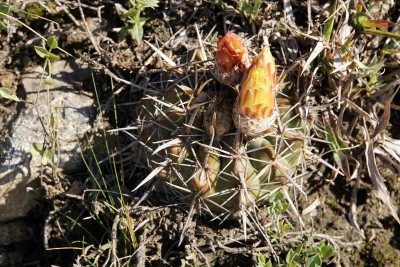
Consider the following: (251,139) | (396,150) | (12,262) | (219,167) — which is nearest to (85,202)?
(12,262)

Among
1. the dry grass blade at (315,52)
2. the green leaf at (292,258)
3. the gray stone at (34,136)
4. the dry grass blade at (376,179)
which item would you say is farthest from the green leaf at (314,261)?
the gray stone at (34,136)

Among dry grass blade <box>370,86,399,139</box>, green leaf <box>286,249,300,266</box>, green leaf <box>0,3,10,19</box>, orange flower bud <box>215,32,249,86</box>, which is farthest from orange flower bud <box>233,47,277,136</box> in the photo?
green leaf <box>0,3,10,19</box>

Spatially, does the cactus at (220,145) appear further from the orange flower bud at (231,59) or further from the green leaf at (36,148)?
the green leaf at (36,148)

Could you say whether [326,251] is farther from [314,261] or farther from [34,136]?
[34,136]

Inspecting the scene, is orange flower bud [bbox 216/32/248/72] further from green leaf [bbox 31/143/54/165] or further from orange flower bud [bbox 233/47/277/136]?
green leaf [bbox 31/143/54/165]

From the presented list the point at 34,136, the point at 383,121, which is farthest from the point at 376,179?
the point at 34,136

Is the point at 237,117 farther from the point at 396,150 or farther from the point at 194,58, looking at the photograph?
the point at 396,150
